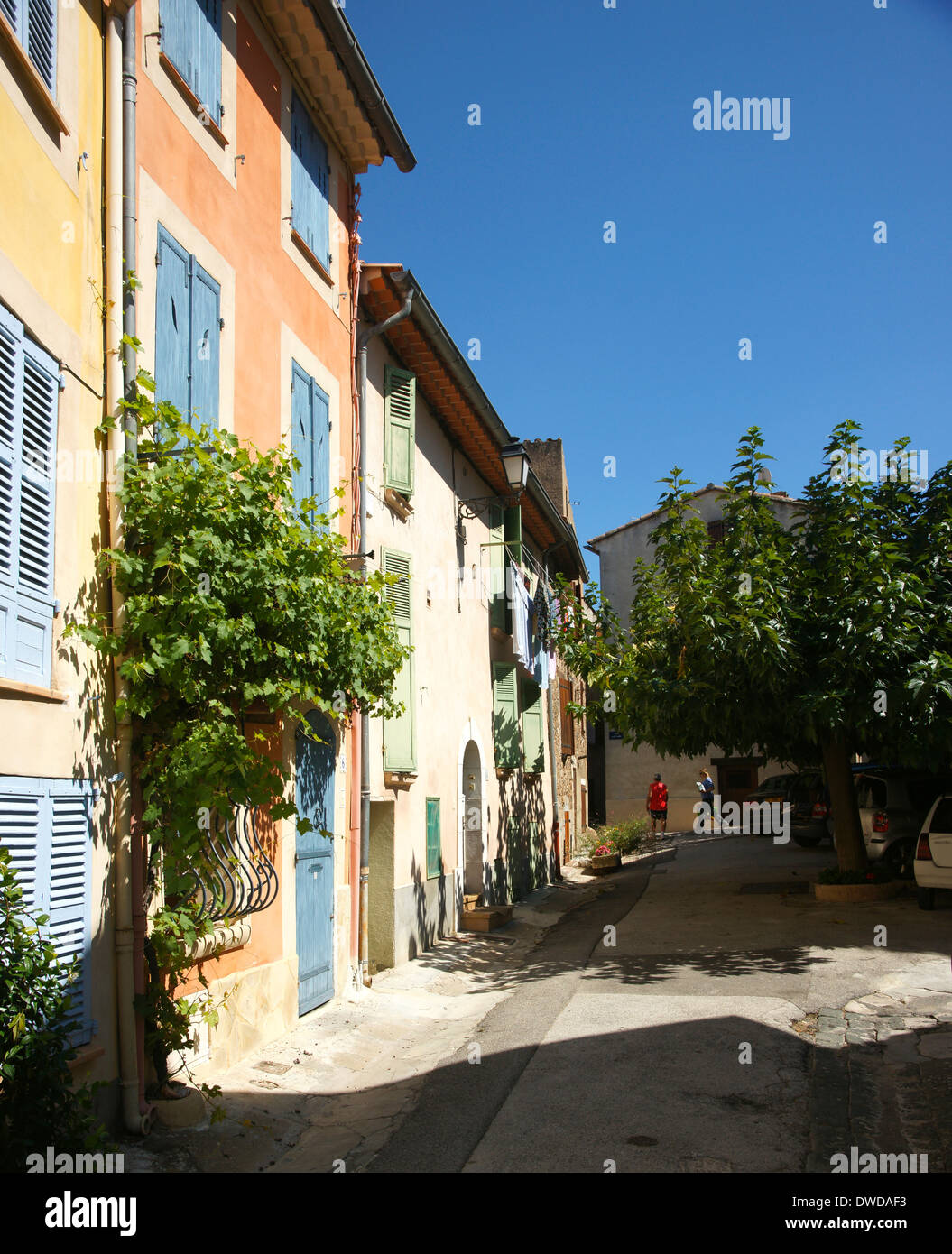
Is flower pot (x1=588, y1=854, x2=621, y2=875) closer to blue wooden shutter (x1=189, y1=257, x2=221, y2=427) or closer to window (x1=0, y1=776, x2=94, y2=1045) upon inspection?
blue wooden shutter (x1=189, y1=257, x2=221, y2=427)

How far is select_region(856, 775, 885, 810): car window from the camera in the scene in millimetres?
15289

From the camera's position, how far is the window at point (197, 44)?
23.5 feet

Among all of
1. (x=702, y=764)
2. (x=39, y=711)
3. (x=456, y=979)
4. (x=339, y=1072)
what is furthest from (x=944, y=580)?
(x=702, y=764)

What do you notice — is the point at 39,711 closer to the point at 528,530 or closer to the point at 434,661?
the point at 434,661

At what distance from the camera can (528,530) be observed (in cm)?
2080

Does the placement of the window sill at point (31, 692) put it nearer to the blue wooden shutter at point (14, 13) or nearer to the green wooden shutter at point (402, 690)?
the blue wooden shutter at point (14, 13)

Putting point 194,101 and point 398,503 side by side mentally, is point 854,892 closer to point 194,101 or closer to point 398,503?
point 398,503

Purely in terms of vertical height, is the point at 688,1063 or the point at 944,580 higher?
the point at 944,580

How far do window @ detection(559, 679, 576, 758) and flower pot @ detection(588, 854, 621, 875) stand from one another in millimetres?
3739

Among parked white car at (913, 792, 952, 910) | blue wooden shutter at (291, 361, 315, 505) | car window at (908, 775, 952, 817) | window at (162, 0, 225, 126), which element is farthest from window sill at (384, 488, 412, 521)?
car window at (908, 775, 952, 817)

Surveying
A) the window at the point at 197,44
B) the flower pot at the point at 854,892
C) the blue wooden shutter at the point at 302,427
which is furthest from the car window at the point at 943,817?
the window at the point at 197,44

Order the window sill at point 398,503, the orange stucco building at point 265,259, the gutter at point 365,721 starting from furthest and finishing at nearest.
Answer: the window sill at point 398,503 < the gutter at point 365,721 < the orange stucco building at point 265,259

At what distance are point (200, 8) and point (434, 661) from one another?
24.3ft

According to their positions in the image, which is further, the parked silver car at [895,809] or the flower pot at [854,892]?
the parked silver car at [895,809]
